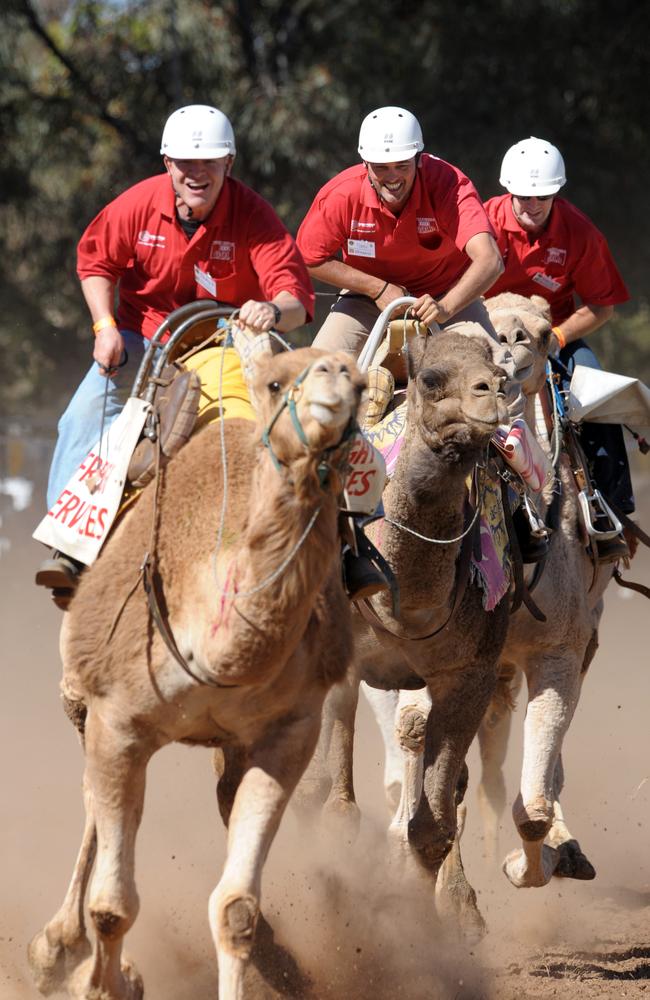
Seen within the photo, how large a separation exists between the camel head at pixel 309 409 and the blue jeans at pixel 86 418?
1.97 metres

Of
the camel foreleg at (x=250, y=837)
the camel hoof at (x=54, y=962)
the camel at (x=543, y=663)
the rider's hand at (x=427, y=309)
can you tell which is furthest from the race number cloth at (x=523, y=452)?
the camel hoof at (x=54, y=962)

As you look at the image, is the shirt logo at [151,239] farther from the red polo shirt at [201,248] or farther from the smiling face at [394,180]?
the smiling face at [394,180]

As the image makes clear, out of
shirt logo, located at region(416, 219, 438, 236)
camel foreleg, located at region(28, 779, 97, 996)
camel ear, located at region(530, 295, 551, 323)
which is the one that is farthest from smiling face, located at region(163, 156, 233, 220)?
camel foreleg, located at region(28, 779, 97, 996)

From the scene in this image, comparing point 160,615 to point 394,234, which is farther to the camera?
point 394,234

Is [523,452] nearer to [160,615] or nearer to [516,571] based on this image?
[516,571]

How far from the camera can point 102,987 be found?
18.9 feet

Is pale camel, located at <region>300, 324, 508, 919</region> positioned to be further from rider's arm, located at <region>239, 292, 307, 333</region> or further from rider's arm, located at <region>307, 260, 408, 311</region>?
rider's arm, located at <region>307, 260, 408, 311</region>

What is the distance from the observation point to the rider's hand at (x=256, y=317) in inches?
239

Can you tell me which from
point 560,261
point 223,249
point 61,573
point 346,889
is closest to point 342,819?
point 346,889

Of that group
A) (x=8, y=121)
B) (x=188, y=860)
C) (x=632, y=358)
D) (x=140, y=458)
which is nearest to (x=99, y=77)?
(x=8, y=121)

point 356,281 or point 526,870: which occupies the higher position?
point 356,281

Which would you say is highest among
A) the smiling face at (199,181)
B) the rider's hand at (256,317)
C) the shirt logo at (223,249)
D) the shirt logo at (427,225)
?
the shirt logo at (427,225)

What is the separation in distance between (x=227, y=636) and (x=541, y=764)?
9.92 ft

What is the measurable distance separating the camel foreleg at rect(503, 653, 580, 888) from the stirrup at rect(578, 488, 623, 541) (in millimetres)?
690
